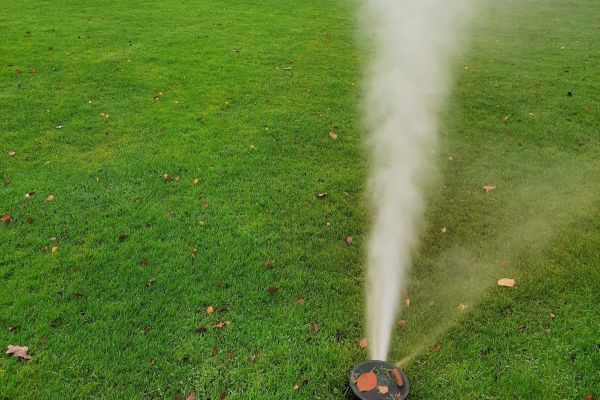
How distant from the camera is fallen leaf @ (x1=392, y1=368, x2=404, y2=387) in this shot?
3.68 meters

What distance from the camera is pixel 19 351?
4.13 meters

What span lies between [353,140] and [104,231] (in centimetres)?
394

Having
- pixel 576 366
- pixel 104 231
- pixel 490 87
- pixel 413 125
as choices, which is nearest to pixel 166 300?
pixel 104 231

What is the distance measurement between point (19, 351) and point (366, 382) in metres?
2.88

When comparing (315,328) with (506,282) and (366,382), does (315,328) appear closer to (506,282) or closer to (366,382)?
(366,382)

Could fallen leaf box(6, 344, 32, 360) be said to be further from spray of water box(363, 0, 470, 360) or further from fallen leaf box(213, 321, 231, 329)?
spray of water box(363, 0, 470, 360)

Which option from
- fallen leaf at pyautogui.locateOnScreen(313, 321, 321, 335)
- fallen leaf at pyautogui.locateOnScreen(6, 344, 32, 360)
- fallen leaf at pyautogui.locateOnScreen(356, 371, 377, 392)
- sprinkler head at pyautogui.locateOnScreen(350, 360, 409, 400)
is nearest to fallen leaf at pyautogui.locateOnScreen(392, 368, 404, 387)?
sprinkler head at pyautogui.locateOnScreen(350, 360, 409, 400)

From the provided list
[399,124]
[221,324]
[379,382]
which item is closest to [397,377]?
[379,382]

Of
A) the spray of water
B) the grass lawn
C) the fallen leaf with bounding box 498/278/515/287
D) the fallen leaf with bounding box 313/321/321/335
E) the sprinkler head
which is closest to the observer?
the sprinkler head

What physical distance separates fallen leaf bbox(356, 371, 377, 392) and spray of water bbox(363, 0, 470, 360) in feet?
1.42

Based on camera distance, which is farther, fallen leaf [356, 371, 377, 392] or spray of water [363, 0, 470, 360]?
spray of water [363, 0, 470, 360]

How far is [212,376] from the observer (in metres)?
4.02

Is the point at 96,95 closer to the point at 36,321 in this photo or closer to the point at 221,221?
the point at 221,221

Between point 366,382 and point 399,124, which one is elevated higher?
point 399,124
